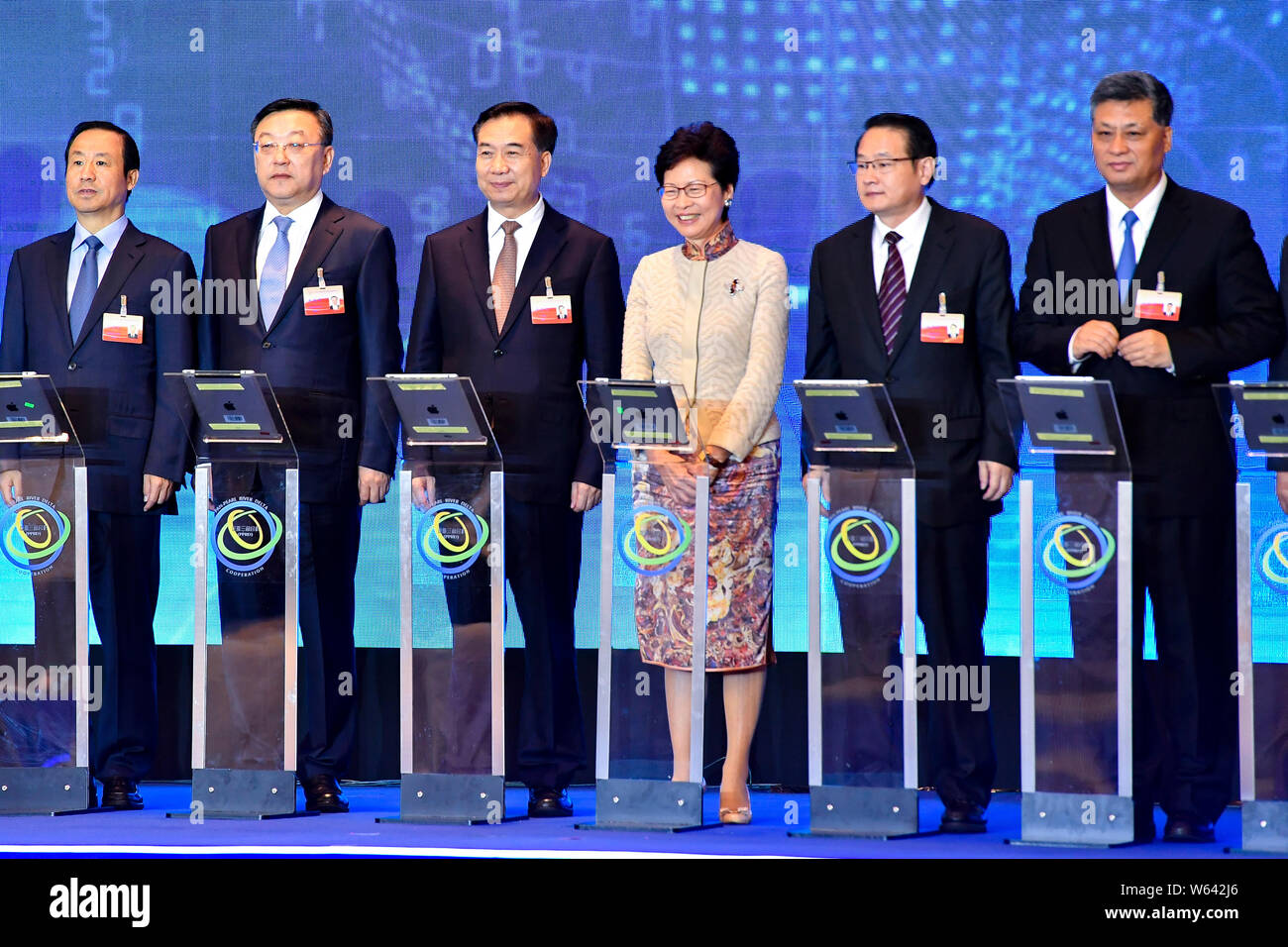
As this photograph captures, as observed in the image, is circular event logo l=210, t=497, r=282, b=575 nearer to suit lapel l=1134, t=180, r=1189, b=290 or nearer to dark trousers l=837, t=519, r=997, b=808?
dark trousers l=837, t=519, r=997, b=808

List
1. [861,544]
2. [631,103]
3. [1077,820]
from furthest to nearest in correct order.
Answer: [631,103] → [861,544] → [1077,820]

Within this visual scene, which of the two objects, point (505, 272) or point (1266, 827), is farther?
point (505, 272)

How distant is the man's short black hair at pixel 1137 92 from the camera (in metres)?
4.95

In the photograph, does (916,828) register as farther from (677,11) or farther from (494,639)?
(677,11)

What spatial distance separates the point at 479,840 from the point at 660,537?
2.91 feet

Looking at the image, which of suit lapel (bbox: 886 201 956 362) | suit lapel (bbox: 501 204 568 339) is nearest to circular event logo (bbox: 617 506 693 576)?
suit lapel (bbox: 886 201 956 362)

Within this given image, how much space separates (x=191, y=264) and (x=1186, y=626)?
310 centimetres

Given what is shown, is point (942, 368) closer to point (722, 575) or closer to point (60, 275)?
point (722, 575)

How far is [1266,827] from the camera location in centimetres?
442

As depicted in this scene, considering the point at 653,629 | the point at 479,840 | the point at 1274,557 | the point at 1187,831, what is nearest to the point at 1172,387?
the point at 1274,557

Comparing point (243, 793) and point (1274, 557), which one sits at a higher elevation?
point (1274, 557)

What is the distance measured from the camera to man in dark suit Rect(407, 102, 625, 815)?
17.6 ft

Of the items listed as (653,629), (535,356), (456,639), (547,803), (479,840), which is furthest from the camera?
(535,356)

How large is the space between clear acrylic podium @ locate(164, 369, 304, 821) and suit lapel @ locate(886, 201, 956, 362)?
1.67 meters
